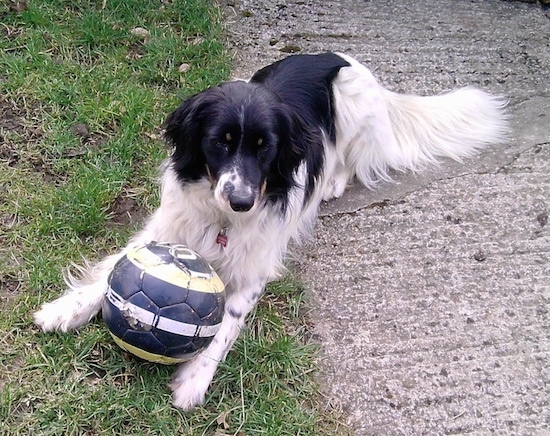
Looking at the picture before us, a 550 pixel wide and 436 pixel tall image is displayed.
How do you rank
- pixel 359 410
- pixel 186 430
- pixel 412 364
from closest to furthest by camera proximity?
pixel 186 430
pixel 359 410
pixel 412 364

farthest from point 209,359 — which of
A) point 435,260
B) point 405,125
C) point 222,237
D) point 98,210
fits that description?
point 405,125

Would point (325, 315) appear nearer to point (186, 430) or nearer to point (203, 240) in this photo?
point (203, 240)

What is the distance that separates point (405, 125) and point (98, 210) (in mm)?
1852

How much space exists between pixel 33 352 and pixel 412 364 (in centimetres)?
152

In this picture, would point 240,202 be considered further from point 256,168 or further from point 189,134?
point 189,134

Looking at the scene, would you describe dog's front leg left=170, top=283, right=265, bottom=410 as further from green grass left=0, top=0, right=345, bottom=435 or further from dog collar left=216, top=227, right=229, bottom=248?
dog collar left=216, top=227, right=229, bottom=248

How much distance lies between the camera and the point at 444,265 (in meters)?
3.29

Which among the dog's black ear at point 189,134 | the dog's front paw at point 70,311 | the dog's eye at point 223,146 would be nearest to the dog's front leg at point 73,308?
the dog's front paw at point 70,311

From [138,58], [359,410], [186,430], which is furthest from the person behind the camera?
[138,58]

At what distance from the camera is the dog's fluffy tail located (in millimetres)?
3662

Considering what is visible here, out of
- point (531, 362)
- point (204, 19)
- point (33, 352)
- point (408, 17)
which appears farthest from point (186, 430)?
Result: point (408, 17)

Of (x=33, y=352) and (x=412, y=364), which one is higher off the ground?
(x=33, y=352)

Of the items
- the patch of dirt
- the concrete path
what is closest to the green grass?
the patch of dirt

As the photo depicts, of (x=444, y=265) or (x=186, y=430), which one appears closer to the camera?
(x=186, y=430)
